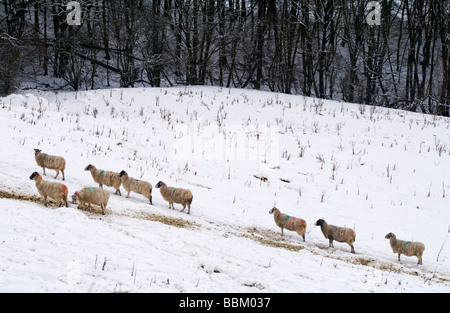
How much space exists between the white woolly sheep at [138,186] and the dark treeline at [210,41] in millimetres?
16859

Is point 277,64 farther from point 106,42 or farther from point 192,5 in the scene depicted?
point 106,42

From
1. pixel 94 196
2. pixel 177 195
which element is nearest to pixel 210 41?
pixel 177 195

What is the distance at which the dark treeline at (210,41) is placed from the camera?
23.9 metres

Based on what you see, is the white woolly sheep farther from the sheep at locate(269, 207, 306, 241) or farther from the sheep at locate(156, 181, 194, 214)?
the sheep at locate(269, 207, 306, 241)

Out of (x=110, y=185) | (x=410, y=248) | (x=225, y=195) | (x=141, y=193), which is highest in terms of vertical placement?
(x=110, y=185)

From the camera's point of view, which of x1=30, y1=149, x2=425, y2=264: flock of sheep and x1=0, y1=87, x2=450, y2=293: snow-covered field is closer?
x1=0, y1=87, x2=450, y2=293: snow-covered field

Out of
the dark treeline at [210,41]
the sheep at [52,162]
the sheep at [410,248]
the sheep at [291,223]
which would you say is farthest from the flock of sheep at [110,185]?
the dark treeline at [210,41]

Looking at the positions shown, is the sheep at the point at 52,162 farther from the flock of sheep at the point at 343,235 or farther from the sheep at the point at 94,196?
the flock of sheep at the point at 343,235

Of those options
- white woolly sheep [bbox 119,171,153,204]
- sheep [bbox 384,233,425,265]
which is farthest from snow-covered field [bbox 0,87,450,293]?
white woolly sheep [bbox 119,171,153,204]

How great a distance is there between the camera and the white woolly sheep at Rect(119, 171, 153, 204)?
27.1 ft

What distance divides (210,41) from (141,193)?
17.7 meters

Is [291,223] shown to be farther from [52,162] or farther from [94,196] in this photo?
[52,162]

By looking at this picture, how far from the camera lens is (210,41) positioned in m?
24.3

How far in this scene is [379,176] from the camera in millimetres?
11812
